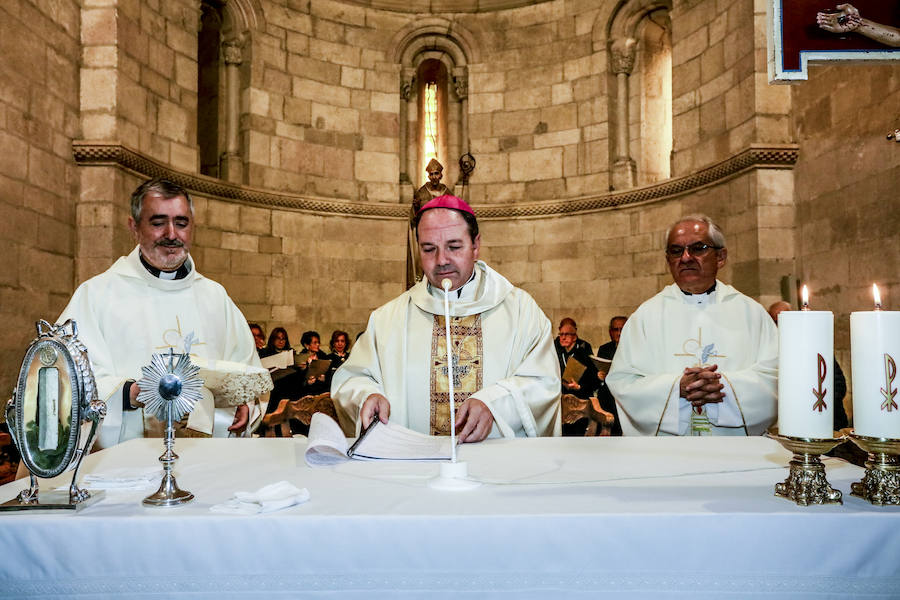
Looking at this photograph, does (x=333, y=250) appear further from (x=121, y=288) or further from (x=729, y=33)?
(x=121, y=288)

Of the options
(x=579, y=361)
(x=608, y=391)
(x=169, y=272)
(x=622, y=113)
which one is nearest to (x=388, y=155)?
(x=622, y=113)

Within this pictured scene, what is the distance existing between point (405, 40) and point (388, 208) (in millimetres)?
2701

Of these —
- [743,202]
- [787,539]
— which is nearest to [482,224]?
[743,202]

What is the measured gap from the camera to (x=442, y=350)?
128 inches

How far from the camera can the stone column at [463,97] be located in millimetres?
11148

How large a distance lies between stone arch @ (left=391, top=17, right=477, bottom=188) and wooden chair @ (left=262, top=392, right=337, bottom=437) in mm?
5670

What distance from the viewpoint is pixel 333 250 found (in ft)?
34.5

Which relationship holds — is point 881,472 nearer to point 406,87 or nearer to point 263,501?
point 263,501

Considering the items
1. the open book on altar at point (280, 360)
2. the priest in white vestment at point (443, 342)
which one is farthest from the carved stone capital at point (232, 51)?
the priest in white vestment at point (443, 342)

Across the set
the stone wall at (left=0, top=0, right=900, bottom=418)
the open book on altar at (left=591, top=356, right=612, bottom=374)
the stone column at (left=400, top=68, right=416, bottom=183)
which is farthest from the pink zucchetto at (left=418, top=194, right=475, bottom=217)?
the stone column at (left=400, top=68, right=416, bottom=183)

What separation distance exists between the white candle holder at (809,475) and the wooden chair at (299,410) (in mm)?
4627

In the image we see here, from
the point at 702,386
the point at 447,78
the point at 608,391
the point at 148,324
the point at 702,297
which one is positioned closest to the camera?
the point at 702,386

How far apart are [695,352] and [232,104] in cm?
823

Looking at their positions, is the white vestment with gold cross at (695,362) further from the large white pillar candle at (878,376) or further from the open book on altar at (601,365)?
the open book on altar at (601,365)
